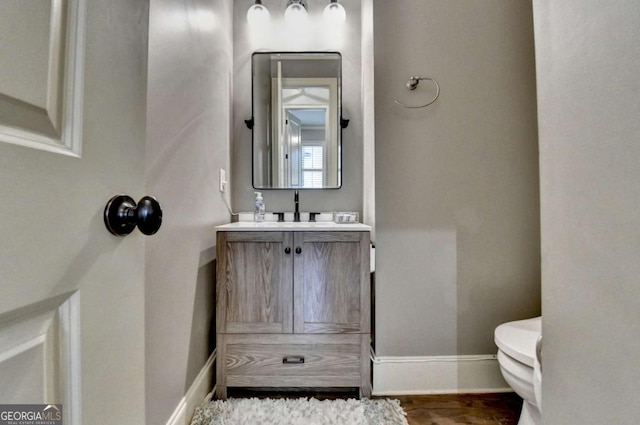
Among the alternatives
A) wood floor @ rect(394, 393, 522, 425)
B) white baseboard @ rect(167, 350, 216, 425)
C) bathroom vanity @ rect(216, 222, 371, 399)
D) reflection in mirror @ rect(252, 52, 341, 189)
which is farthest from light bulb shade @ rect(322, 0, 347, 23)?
wood floor @ rect(394, 393, 522, 425)

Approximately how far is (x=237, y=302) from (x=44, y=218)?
109cm

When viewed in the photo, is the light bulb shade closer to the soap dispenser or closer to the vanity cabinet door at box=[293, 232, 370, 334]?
the soap dispenser

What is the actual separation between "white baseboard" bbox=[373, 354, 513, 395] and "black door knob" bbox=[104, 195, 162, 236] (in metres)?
1.35

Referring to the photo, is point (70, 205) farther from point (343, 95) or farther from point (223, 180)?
point (343, 95)

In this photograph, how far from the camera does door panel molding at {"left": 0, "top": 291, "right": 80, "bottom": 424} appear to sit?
266mm

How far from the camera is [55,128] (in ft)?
1.06

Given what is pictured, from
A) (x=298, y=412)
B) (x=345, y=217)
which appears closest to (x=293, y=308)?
(x=298, y=412)

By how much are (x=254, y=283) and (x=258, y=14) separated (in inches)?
69.7

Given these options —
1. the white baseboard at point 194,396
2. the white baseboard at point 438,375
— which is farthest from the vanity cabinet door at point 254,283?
the white baseboard at point 438,375

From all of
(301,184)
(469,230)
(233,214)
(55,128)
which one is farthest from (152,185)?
(469,230)

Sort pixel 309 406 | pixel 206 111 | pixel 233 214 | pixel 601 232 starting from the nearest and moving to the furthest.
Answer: pixel 601 232
pixel 309 406
pixel 206 111
pixel 233 214

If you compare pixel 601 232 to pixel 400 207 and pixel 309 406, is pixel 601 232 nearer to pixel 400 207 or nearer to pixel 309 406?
pixel 400 207

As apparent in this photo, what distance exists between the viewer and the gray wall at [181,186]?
2.99 ft

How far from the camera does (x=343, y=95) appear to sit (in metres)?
1.88
